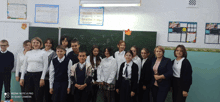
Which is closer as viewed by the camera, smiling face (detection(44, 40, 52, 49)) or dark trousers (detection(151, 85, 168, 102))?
dark trousers (detection(151, 85, 168, 102))

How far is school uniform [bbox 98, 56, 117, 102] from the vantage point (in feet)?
9.00

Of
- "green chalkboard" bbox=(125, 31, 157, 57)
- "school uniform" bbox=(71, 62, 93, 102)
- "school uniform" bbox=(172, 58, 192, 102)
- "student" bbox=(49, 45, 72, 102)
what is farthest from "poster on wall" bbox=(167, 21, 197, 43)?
"student" bbox=(49, 45, 72, 102)

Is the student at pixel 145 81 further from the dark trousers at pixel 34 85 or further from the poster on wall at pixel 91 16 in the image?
Result: the dark trousers at pixel 34 85

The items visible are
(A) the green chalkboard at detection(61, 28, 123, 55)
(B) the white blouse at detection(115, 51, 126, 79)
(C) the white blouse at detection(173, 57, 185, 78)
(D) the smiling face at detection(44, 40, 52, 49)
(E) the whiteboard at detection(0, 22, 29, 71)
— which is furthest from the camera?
(E) the whiteboard at detection(0, 22, 29, 71)

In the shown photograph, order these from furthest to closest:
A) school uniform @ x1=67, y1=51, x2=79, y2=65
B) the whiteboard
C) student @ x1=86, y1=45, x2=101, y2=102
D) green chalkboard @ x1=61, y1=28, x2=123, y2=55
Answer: the whiteboard
green chalkboard @ x1=61, y1=28, x2=123, y2=55
school uniform @ x1=67, y1=51, x2=79, y2=65
student @ x1=86, y1=45, x2=101, y2=102

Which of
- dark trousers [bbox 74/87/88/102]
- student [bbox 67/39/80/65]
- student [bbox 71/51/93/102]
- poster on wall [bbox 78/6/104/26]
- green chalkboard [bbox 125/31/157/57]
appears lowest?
dark trousers [bbox 74/87/88/102]

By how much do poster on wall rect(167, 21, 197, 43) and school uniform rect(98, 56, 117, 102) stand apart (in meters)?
1.59

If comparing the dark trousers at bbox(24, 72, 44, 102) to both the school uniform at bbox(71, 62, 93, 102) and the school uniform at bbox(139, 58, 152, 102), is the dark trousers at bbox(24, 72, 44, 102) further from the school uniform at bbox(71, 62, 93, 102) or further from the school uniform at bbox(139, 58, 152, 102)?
the school uniform at bbox(139, 58, 152, 102)

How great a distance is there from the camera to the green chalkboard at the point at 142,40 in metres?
3.35

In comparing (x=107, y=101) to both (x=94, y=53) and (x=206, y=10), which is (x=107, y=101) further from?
(x=206, y=10)

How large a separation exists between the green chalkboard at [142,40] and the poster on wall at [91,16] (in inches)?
32.0

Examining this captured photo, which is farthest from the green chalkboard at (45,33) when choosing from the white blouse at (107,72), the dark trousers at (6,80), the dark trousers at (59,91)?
the white blouse at (107,72)

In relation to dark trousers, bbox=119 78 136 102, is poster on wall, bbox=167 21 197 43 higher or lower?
higher

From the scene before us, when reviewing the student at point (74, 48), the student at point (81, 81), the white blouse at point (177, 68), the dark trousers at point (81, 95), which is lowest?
the dark trousers at point (81, 95)
